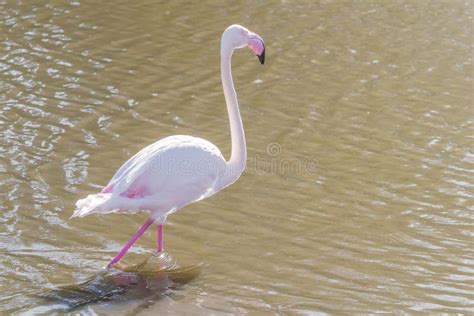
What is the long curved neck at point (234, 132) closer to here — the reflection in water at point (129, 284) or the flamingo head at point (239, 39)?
the flamingo head at point (239, 39)

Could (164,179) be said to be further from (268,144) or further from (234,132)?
(268,144)

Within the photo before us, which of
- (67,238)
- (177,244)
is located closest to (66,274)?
(67,238)

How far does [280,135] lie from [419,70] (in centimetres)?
286

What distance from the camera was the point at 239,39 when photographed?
22.5 ft

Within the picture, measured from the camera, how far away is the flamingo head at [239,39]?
22.4 ft

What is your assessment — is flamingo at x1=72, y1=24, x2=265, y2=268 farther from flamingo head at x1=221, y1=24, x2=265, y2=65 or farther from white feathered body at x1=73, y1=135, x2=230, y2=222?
flamingo head at x1=221, y1=24, x2=265, y2=65

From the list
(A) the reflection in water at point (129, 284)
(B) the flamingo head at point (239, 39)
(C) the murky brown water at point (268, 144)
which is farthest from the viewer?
(B) the flamingo head at point (239, 39)

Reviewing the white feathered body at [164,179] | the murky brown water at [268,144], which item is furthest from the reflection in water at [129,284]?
the white feathered body at [164,179]

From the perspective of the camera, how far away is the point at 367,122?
9289mm

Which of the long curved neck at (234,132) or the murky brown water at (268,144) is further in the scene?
the long curved neck at (234,132)

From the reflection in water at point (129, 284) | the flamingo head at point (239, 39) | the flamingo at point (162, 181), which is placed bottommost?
the reflection in water at point (129, 284)

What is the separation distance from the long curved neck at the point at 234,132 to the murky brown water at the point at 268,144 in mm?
592

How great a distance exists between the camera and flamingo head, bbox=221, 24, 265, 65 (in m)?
6.82

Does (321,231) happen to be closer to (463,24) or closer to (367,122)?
(367,122)
